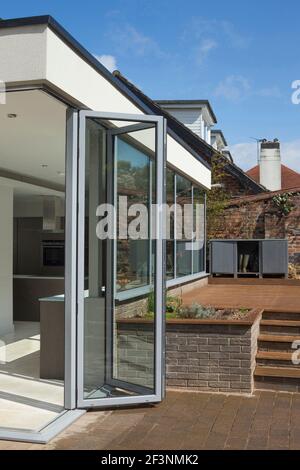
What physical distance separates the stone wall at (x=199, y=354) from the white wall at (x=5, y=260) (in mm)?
3974

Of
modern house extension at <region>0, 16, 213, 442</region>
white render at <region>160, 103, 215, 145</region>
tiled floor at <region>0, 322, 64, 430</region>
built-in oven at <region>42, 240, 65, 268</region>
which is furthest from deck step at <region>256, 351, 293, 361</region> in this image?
white render at <region>160, 103, 215, 145</region>

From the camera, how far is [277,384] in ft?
17.4

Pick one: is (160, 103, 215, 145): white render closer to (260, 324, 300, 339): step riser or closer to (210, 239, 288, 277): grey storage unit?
(210, 239, 288, 277): grey storage unit

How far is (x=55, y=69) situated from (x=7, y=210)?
4.99 metres

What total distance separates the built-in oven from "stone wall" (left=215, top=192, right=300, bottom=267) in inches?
192

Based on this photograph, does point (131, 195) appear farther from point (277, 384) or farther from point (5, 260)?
point (5, 260)

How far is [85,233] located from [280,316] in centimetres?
279

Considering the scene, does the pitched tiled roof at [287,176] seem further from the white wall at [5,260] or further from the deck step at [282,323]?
the deck step at [282,323]

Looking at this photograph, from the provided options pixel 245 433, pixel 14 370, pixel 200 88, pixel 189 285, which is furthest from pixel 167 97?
pixel 245 433

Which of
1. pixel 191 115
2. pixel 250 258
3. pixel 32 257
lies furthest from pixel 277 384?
pixel 191 115

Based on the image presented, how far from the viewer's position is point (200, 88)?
798 inches

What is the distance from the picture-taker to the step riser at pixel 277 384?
5.23m

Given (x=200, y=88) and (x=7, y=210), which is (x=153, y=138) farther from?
(x=200, y=88)

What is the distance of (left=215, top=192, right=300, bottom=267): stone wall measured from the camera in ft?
45.4
